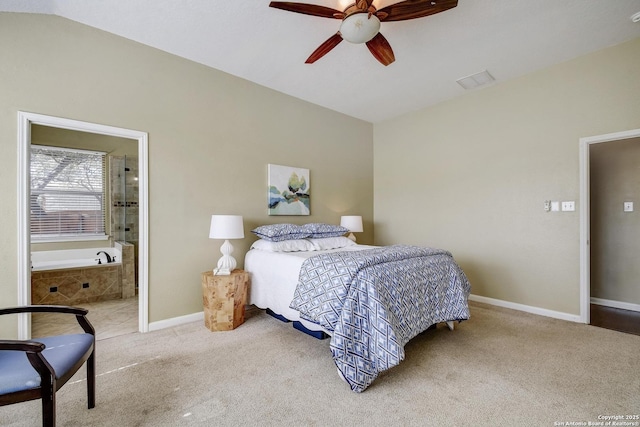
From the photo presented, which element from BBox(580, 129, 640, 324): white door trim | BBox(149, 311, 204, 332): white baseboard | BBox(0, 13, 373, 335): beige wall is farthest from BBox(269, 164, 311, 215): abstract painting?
BBox(580, 129, 640, 324): white door trim

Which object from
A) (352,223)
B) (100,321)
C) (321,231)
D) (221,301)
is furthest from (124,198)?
(352,223)

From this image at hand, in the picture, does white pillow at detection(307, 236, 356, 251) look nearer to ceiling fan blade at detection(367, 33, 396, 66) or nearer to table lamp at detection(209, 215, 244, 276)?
table lamp at detection(209, 215, 244, 276)

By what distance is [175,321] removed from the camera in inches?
120

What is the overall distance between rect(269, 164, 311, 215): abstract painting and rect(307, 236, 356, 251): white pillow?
25.1 inches

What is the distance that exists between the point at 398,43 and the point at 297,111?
67.9 inches

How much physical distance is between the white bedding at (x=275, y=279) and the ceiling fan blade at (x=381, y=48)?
194 centimetres

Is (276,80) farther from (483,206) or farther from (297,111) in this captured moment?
(483,206)

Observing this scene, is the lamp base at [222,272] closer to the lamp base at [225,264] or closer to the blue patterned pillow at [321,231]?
the lamp base at [225,264]

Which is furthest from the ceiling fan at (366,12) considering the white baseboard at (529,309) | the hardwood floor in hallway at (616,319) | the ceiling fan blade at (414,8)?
the hardwood floor in hallway at (616,319)

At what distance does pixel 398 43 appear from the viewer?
2838 millimetres

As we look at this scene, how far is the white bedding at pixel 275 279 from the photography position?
8.72 ft

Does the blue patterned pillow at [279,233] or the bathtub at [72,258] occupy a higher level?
the blue patterned pillow at [279,233]

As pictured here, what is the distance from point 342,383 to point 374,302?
0.59 meters

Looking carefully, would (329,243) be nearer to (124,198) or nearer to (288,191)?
(288,191)
